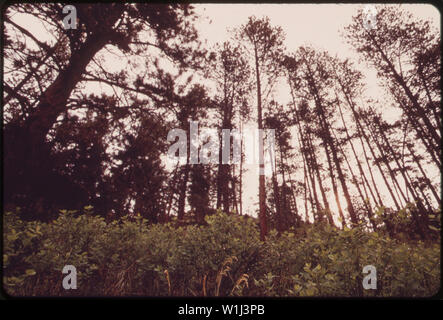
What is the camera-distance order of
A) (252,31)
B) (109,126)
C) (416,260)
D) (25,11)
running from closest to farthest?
(416,260) → (25,11) → (109,126) → (252,31)

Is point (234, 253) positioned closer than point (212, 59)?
Yes

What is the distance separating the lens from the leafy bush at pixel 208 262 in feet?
6.65

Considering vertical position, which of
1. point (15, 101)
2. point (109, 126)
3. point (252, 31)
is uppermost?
point (252, 31)

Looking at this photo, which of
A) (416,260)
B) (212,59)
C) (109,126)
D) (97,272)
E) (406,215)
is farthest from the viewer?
(212,59)

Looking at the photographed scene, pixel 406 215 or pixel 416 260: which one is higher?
pixel 406 215

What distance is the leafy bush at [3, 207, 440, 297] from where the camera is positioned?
203 cm

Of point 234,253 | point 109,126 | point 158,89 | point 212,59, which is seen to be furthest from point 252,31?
point 234,253

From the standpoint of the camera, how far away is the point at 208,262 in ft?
9.69

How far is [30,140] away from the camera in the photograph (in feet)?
10.3

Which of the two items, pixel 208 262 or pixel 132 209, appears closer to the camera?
pixel 208 262
